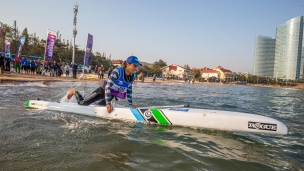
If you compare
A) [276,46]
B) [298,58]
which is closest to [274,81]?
[298,58]

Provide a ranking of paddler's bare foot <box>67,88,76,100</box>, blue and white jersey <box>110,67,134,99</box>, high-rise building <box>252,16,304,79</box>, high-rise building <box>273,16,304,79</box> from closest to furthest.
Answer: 1. blue and white jersey <box>110,67,134,99</box>
2. paddler's bare foot <box>67,88,76,100</box>
3. high-rise building <box>273,16,304,79</box>
4. high-rise building <box>252,16,304,79</box>

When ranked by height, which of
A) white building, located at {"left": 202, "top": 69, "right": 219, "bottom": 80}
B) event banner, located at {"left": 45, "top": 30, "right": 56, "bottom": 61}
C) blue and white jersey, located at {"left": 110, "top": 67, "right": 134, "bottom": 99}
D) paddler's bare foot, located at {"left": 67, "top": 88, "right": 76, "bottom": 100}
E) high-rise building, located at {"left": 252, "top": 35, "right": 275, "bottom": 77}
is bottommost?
paddler's bare foot, located at {"left": 67, "top": 88, "right": 76, "bottom": 100}

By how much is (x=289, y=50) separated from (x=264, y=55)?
19.3m

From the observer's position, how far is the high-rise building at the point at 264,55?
563 feet

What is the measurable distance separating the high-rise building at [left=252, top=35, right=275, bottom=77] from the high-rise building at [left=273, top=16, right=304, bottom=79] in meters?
4.38

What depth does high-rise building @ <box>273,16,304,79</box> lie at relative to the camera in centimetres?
15125

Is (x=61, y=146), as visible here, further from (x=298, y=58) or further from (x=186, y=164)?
(x=298, y=58)

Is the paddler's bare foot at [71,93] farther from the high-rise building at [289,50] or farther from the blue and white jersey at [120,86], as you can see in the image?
the high-rise building at [289,50]

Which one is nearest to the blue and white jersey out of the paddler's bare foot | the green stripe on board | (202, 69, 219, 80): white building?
the green stripe on board

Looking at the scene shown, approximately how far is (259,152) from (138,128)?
2.76 m

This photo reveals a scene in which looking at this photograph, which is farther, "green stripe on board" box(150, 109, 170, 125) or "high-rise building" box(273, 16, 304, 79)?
"high-rise building" box(273, 16, 304, 79)

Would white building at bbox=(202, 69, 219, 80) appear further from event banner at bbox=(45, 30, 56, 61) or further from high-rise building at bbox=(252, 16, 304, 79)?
event banner at bbox=(45, 30, 56, 61)

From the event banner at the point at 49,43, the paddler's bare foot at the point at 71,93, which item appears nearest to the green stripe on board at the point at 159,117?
the paddler's bare foot at the point at 71,93

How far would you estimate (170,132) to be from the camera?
17.0ft
